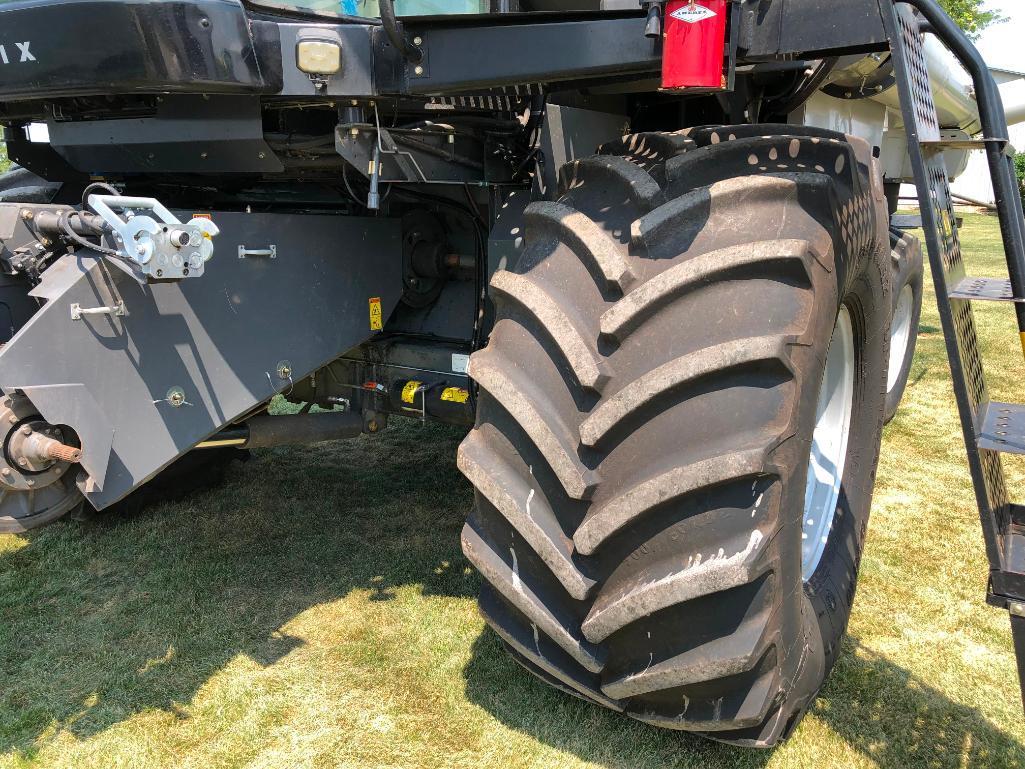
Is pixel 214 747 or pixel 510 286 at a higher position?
pixel 510 286

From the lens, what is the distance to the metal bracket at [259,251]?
7.98ft

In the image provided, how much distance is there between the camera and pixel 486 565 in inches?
80.7

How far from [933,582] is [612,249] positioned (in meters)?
2.19

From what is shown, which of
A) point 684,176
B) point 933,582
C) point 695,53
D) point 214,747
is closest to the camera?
point 695,53

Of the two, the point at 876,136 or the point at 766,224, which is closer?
the point at 766,224

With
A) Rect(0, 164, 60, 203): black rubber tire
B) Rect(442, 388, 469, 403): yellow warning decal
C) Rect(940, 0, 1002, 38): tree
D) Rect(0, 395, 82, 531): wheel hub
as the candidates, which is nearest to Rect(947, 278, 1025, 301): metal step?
Rect(442, 388, 469, 403): yellow warning decal

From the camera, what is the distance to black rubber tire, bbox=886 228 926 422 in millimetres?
4379

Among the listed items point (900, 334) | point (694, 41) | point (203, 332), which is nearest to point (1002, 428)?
point (694, 41)

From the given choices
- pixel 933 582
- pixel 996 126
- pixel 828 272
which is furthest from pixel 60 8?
pixel 933 582

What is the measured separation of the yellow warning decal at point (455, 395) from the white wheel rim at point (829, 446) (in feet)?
3.72

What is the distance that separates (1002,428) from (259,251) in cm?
193

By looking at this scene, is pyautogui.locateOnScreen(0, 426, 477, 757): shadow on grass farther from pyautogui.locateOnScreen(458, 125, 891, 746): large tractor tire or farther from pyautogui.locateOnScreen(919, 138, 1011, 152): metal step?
pyautogui.locateOnScreen(919, 138, 1011, 152): metal step

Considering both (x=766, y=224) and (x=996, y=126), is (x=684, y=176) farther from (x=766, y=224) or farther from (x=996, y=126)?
(x=996, y=126)

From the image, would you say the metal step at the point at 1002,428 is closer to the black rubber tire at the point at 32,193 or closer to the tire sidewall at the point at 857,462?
the tire sidewall at the point at 857,462
